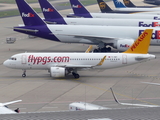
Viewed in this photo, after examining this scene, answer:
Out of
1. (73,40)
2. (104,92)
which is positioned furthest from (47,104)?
(73,40)

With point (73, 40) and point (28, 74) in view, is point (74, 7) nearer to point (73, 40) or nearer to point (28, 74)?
point (73, 40)

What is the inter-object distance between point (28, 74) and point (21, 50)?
16.8m

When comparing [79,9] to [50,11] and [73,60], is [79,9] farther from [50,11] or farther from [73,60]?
[73,60]

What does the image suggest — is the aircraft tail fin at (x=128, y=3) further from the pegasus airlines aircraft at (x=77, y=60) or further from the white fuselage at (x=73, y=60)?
the white fuselage at (x=73, y=60)

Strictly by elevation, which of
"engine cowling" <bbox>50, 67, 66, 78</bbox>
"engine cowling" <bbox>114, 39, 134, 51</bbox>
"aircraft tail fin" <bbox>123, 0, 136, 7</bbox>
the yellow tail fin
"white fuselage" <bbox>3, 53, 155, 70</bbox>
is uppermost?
the yellow tail fin

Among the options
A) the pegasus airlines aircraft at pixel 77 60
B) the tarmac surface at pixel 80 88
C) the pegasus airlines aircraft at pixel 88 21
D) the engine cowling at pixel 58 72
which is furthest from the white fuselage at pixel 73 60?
the pegasus airlines aircraft at pixel 88 21

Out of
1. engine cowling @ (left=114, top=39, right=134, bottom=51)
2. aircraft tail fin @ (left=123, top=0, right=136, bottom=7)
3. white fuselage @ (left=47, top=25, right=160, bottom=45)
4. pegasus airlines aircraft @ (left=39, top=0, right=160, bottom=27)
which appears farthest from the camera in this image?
aircraft tail fin @ (left=123, top=0, right=136, bottom=7)

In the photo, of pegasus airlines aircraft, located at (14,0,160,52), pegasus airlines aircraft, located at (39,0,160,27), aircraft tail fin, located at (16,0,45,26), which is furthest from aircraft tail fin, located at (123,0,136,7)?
aircraft tail fin, located at (16,0,45,26)

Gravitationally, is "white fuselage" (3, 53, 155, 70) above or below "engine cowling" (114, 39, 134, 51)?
above

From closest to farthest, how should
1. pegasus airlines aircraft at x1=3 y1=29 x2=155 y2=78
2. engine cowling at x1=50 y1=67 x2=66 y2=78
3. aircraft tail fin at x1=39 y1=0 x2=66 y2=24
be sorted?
engine cowling at x1=50 y1=67 x2=66 y2=78
pegasus airlines aircraft at x1=3 y1=29 x2=155 y2=78
aircraft tail fin at x1=39 y1=0 x2=66 y2=24

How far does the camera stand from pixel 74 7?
8819 cm

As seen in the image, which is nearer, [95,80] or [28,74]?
[95,80]

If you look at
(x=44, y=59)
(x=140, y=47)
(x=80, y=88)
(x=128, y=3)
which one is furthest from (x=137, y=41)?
(x=128, y=3)

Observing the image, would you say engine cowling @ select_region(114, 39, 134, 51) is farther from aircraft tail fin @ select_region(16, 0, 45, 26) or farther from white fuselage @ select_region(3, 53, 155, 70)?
white fuselage @ select_region(3, 53, 155, 70)
